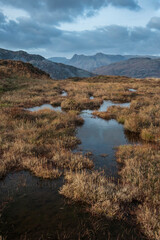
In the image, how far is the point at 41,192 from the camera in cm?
614

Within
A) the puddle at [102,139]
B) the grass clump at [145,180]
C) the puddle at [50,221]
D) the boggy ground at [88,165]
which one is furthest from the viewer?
the puddle at [102,139]

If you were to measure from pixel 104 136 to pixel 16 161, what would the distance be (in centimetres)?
620

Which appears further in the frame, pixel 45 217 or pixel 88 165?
pixel 88 165

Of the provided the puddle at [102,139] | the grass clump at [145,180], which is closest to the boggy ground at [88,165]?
the grass clump at [145,180]

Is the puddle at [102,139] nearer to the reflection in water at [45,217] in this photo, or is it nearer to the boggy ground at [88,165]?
the boggy ground at [88,165]

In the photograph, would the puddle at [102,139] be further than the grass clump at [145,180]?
Yes

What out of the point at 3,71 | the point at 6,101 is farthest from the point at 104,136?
the point at 3,71

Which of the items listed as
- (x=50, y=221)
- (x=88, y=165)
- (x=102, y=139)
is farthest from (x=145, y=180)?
(x=102, y=139)

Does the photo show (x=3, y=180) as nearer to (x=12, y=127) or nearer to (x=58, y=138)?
(x=58, y=138)

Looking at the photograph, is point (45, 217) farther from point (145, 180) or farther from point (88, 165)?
point (145, 180)

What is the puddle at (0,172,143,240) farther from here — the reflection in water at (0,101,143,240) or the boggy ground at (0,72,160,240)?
the boggy ground at (0,72,160,240)

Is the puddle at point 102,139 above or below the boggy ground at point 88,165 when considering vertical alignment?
below

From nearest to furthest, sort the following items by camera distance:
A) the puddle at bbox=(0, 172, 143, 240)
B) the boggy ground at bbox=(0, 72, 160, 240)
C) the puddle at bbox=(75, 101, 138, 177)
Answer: the puddle at bbox=(0, 172, 143, 240), the boggy ground at bbox=(0, 72, 160, 240), the puddle at bbox=(75, 101, 138, 177)

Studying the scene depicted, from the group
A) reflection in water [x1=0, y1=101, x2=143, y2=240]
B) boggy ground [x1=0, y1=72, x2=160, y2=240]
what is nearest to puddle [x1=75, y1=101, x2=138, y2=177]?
boggy ground [x1=0, y1=72, x2=160, y2=240]
